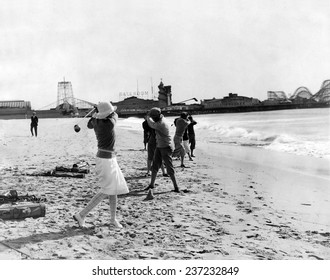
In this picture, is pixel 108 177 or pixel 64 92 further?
pixel 64 92

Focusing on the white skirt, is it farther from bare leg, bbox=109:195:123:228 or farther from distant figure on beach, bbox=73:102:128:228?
bare leg, bbox=109:195:123:228

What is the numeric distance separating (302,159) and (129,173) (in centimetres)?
594

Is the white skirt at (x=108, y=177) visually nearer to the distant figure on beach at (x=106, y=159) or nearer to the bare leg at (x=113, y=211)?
the distant figure on beach at (x=106, y=159)

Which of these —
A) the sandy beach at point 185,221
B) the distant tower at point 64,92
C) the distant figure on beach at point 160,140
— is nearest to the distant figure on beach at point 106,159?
the sandy beach at point 185,221

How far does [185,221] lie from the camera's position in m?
4.59

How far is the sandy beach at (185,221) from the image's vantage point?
3633 mm

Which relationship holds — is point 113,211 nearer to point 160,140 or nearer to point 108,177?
point 108,177

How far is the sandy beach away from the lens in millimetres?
3633

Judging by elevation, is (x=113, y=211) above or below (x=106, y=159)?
below

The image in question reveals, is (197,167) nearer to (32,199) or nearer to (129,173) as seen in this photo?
(129,173)

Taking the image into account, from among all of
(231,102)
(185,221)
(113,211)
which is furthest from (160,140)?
(231,102)

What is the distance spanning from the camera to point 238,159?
1141 centimetres
